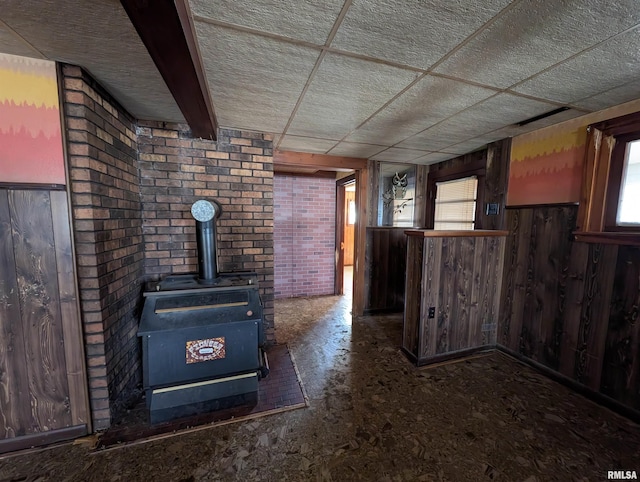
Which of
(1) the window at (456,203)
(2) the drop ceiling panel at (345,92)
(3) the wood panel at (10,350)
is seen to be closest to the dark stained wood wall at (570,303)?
(1) the window at (456,203)

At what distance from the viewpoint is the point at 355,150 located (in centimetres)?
324

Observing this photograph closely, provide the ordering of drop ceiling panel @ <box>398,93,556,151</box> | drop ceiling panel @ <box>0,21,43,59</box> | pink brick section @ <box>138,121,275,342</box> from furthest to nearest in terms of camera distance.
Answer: pink brick section @ <box>138,121,275,342</box>, drop ceiling panel @ <box>398,93,556,151</box>, drop ceiling panel @ <box>0,21,43,59</box>

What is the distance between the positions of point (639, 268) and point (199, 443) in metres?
3.25

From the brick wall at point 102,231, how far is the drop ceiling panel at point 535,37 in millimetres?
2162

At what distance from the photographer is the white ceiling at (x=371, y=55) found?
1.08 meters

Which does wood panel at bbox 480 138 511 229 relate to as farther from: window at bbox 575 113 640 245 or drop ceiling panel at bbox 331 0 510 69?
drop ceiling panel at bbox 331 0 510 69

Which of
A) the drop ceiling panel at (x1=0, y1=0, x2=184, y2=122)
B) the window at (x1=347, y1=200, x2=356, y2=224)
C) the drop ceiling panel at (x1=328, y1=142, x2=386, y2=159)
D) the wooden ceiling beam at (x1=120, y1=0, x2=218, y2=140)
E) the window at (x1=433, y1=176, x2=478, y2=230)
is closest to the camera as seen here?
the wooden ceiling beam at (x1=120, y1=0, x2=218, y2=140)

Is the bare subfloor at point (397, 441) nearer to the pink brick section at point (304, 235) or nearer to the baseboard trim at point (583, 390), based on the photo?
the baseboard trim at point (583, 390)

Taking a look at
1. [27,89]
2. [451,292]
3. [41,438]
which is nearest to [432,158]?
[451,292]

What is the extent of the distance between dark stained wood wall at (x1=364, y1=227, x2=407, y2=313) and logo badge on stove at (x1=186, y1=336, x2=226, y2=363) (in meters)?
2.46

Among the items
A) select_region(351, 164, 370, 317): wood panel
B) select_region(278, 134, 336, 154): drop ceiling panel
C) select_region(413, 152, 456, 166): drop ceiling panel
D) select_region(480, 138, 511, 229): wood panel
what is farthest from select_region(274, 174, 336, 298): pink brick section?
select_region(480, 138, 511, 229): wood panel

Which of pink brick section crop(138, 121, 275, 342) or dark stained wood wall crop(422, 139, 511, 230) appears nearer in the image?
pink brick section crop(138, 121, 275, 342)

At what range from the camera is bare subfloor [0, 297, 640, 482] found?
56.9 inches

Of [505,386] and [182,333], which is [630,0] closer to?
[505,386]
